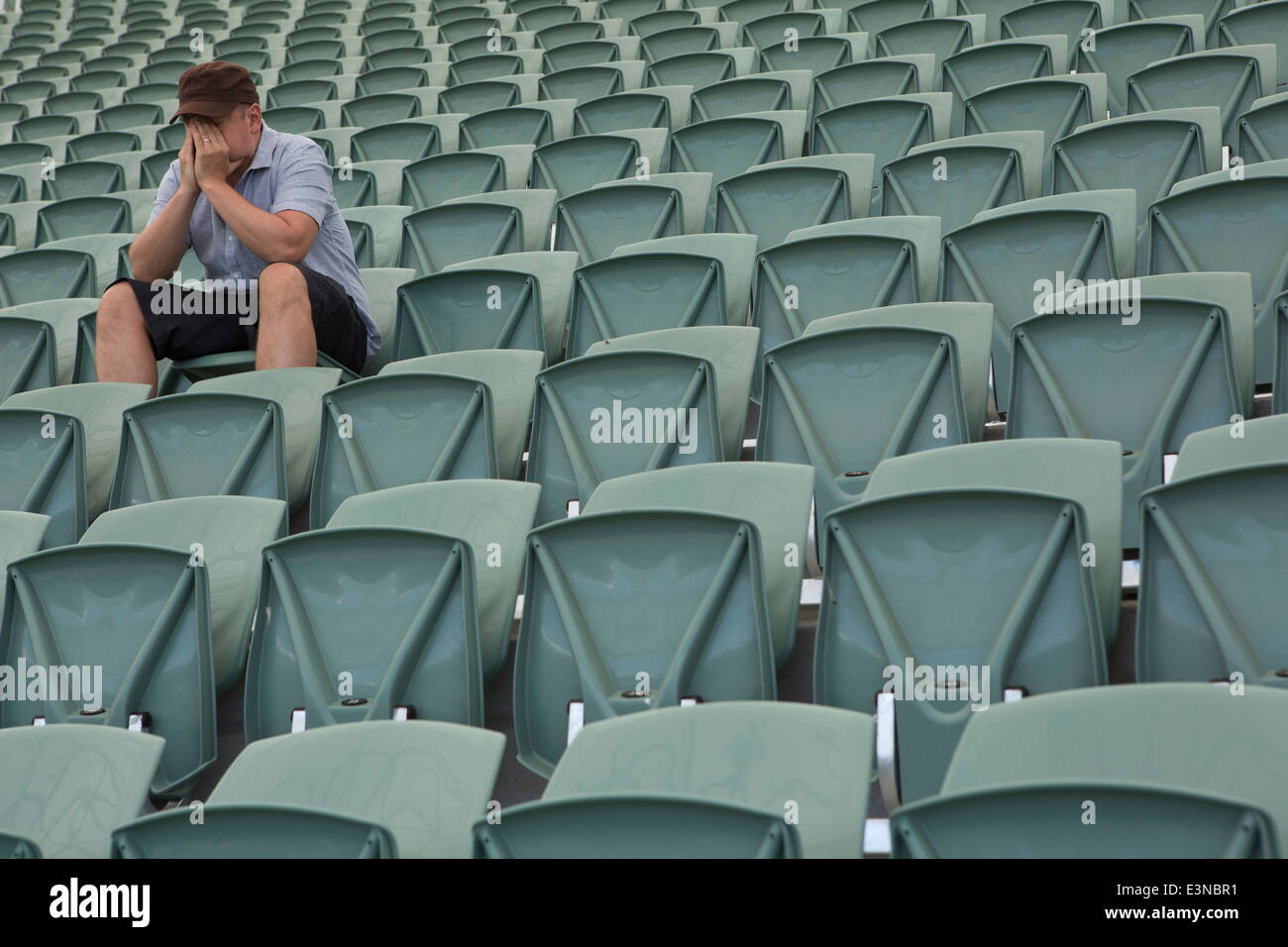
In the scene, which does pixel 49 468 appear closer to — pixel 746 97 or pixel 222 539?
pixel 222 539

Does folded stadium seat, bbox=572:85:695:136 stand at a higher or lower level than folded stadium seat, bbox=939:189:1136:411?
higher

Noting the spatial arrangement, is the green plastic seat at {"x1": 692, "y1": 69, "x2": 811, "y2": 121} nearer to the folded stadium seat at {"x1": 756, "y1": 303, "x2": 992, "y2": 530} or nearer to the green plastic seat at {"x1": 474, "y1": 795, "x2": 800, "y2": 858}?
the folded stadium seat at {"x1": 756, "y1": 303, "x2": 992, "y2": 530}

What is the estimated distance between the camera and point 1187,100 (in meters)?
4.73

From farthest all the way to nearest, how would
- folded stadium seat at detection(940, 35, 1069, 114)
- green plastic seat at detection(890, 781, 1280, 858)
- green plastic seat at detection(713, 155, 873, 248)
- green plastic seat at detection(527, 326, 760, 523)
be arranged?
folded stadium seat at detection(940, 35, 1069, 114) < green plastic seat at detection(713, 155, 873, 248) < green plastic seat at detection(527, 326, 760, 523) < green plastic seat at detection(890, 781, 1280, 858)

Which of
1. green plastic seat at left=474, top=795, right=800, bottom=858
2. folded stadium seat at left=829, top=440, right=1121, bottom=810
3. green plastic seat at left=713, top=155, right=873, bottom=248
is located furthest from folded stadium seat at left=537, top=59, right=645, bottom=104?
green plastic seat at left=474, top=795, right=800, bottom=858

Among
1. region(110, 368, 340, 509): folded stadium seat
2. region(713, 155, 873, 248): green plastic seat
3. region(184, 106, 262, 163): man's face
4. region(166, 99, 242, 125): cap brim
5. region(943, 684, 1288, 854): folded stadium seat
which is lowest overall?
region(943, 684, 1288, 854): folded stadium seat

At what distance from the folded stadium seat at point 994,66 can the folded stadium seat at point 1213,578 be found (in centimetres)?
360

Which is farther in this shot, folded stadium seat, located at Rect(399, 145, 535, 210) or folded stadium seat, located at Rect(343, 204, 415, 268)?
folded stadium seat, located at Rect(399, 145, 535, 210)

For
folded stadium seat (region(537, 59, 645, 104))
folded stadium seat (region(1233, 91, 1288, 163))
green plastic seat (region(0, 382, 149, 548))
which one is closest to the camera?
green plastic seat (region(0, 382, 149, 548))

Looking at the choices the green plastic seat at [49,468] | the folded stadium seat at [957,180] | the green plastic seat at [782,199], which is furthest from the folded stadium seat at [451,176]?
→ the green plastic seat at [49,468]

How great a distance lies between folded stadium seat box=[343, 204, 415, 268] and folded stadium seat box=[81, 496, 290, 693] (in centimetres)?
196

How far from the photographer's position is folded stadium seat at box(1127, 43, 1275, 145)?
464cm
